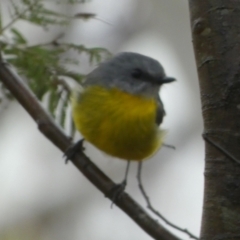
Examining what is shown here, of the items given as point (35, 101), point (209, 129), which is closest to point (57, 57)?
point (35, 101)

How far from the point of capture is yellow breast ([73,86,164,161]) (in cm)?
291

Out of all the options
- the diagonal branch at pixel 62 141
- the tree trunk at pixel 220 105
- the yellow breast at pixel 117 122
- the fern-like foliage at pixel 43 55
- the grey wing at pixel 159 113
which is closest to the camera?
the tree trunk at pixel 220 105

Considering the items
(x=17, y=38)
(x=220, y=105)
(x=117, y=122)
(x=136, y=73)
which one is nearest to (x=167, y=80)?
(x=136, y=73)

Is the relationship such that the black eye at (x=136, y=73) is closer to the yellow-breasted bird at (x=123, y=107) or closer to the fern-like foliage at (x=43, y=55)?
the yellow-breasted bird at (x=123, y=107)

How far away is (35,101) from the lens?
2354 mm

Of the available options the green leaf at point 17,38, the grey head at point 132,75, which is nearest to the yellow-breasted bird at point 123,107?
the grey head at point 132,75

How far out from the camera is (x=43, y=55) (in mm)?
2299

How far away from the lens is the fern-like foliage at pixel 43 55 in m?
2.29

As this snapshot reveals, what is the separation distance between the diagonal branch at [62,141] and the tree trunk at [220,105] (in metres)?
0.45

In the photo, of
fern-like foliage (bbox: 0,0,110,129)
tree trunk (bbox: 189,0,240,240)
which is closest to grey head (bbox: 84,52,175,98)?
fern-like foliage (bbox: 0,0,110,129)

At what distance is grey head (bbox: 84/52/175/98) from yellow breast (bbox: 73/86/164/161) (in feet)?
0.15

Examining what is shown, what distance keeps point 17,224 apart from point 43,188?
4.25 ft

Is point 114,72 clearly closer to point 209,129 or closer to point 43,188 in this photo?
point 209,129

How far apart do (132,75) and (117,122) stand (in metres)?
0.30
